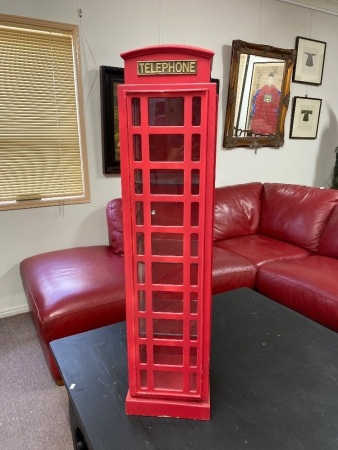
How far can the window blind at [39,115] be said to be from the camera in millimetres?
2074

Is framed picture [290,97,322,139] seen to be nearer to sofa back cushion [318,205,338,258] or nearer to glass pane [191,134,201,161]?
sofa back cushion [318,205,338,258]

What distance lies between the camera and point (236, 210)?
275 centimetres

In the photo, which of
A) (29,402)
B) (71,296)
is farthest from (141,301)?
(29,402)

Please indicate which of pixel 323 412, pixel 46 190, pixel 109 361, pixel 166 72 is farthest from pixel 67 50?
pixel 323 412

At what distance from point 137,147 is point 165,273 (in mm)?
299

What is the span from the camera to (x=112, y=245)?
235 cm

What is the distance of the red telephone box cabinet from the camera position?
0.62 m

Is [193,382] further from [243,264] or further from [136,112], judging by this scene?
[243,264]

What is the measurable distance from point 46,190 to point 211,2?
6.69 ft

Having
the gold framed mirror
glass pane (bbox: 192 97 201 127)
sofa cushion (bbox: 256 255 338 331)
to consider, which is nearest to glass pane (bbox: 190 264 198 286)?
glass pane (bbox: 192 97 201 127)

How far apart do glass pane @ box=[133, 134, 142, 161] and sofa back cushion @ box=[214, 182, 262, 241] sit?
2.02 meters

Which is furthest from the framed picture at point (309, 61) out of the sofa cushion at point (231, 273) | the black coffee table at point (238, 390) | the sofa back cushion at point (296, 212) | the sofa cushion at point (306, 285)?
the black coffee table at point (238, 390)

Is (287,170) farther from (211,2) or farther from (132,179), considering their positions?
(132,179)

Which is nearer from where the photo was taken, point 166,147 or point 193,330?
point 166,147
